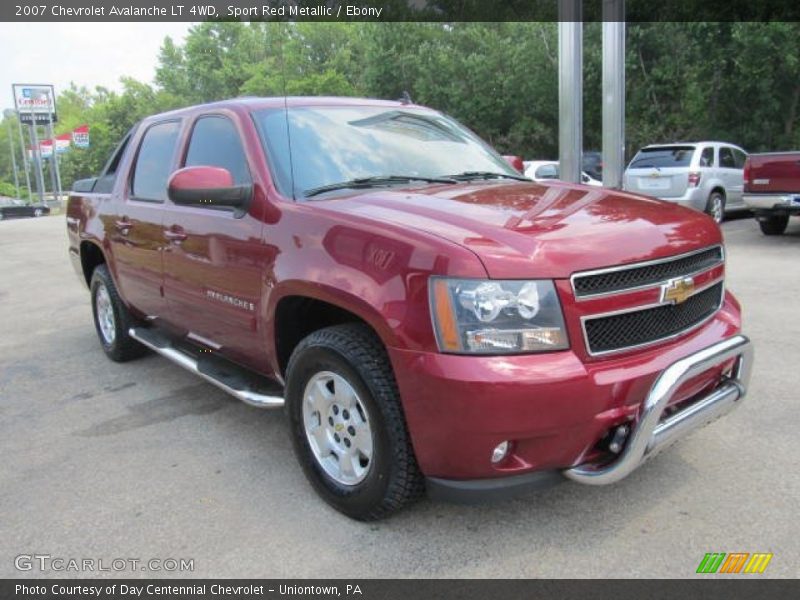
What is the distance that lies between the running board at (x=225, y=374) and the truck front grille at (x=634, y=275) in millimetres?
1563

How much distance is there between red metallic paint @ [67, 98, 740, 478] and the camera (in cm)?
250

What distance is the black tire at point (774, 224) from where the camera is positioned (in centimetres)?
1172

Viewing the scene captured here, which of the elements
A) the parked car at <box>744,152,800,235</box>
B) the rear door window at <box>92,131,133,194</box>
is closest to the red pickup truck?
the rear door window at <box>92,131,133,194</box>

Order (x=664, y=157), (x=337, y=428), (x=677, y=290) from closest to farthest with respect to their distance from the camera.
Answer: (x=677, y=290) → (x=337, y=428) → (x=664, y=157)

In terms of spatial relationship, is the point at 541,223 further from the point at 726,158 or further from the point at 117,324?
the point at 726,158

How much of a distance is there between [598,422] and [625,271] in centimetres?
59

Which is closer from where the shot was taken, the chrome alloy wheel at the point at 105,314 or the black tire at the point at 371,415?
the black tire at the point at 371,415

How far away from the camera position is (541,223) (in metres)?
2.84

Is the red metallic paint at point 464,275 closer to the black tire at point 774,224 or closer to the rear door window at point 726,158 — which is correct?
the black tire at point 774,224

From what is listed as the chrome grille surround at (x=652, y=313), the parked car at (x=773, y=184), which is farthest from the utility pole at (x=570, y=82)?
the chrome grille surround at (x=652, y=313)

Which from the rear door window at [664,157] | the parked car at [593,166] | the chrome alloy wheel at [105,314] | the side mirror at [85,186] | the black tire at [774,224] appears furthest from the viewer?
the parked car at [593,166]

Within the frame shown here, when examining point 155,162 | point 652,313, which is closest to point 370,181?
point 652,313

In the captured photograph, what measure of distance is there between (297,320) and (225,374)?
0.76 m

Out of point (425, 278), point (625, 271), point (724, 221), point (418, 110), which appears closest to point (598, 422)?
point (625, 271)
